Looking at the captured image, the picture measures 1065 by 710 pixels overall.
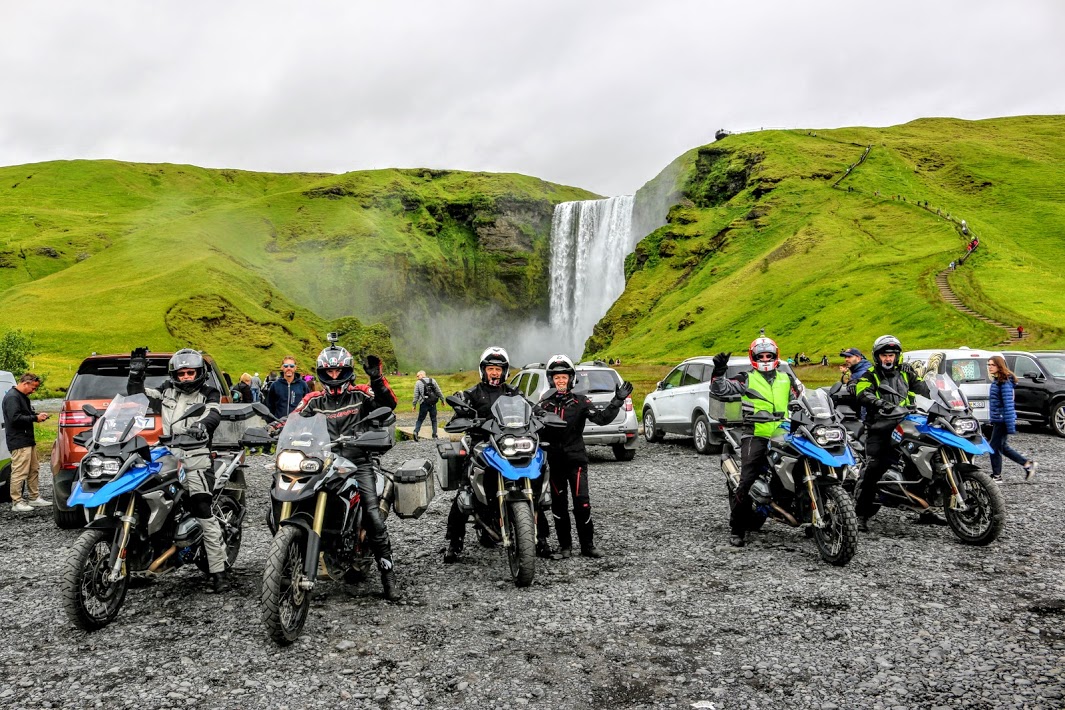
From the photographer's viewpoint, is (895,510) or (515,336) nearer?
(895,510)

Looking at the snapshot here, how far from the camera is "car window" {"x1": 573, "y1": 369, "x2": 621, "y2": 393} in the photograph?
1483 centimetres

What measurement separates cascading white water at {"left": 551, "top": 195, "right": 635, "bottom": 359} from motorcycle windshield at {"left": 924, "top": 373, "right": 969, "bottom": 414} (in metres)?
84.4

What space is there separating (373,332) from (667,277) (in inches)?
1455

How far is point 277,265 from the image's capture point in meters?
101

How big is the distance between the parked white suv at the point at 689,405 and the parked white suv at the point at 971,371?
5.01 meters

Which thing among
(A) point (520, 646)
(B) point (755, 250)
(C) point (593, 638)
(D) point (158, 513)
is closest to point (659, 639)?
(C) point (593, 638)

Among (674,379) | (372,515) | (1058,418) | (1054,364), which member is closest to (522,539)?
(372,515)

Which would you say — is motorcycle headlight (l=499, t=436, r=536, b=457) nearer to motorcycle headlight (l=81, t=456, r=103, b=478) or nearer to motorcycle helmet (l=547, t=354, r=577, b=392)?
motorcycle helmet (l=547, t=354, r=577, b=392)

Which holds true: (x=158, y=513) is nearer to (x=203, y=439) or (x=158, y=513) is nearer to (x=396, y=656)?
(x=203, y=439)

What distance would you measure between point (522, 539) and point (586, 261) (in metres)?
87.3

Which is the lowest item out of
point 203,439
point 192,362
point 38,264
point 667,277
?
point 203,439

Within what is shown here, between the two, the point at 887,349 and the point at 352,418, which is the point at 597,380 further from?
the point at 352,418

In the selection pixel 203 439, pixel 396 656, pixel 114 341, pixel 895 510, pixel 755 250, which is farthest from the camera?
pixel 755 250

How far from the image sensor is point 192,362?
6.68m
